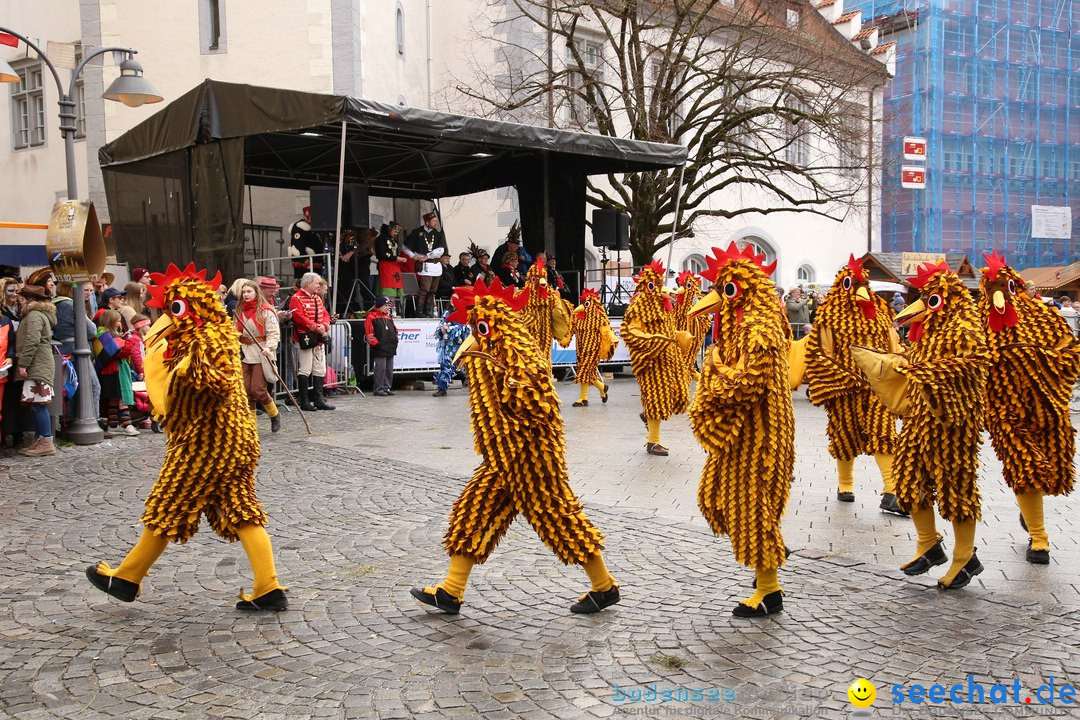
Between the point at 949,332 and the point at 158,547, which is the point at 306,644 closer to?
the point at 158,547

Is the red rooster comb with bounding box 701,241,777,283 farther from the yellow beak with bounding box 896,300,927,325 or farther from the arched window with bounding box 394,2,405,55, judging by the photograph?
the arched window with bounding box 394,2,405,55

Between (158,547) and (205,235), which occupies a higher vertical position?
(205,235)

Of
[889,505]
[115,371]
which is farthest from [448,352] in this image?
[889,505]

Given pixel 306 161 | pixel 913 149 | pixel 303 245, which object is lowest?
pixel 303 245

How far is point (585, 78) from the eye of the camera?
→ 958 inches

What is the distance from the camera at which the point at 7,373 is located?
31.9 ft

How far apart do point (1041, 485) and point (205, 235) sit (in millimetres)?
13372

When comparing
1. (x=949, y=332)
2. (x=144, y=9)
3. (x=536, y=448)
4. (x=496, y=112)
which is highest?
(x=144, y=9)

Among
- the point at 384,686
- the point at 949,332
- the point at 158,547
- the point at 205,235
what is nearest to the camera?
the point at 384,686

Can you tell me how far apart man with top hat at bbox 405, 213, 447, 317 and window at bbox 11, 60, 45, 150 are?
1341 cm

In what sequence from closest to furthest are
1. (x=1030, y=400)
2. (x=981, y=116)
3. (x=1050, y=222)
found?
(x=1030, y=400) → (x=1050, y=222) → (x=981, y=116)

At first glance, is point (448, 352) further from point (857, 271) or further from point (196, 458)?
point (196, 458)

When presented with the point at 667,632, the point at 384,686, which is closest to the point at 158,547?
the point at 384,686

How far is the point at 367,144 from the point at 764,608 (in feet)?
50.3
